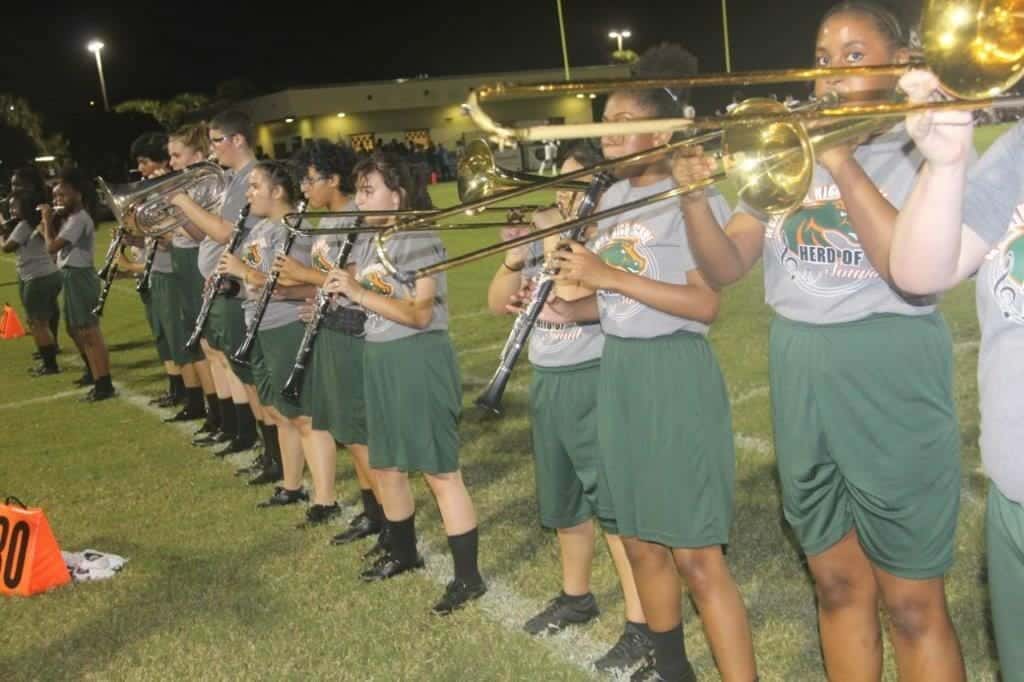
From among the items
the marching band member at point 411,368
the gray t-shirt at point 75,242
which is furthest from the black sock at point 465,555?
the gray t-shirt at point 75,242

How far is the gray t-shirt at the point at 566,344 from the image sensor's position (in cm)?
370

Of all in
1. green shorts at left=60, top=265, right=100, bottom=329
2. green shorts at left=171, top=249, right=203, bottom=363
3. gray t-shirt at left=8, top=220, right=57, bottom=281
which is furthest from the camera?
gray t-shirt at left=8, top=220, right=57, bottom=281

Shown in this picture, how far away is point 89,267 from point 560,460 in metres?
7.26

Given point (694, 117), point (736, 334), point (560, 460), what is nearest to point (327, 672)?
point (560, 460)

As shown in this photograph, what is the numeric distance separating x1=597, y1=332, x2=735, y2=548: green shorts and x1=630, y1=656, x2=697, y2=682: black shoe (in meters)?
0.56

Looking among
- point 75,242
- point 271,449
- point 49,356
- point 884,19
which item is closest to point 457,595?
point 271,449

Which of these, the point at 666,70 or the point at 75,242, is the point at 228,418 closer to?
the point at 75,242

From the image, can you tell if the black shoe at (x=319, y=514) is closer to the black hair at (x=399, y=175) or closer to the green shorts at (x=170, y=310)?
the black hair at (x=399, y=175)

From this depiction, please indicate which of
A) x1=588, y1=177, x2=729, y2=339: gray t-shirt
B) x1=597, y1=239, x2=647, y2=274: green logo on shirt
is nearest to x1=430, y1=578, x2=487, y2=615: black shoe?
x1=588, y1=177, x2=729, y2=339: gray t-shirt

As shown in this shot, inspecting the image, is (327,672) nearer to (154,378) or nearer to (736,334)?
(736,334)

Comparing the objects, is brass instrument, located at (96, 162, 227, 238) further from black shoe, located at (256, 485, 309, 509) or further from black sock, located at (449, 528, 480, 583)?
black sock, located at (449, 528, 480, 583)

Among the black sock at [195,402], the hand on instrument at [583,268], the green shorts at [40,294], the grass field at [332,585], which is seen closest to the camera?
the hand on instrument at [583,268]

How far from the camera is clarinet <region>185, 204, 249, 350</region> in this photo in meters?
5.89

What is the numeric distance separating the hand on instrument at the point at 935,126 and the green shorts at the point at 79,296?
29.5 ft
